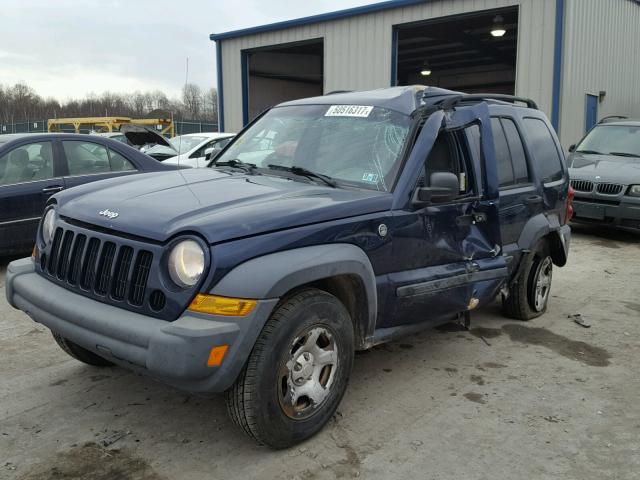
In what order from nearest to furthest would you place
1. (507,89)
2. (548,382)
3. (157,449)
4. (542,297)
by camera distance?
(157,449) < (548,382) < (542,297) < (507,89)

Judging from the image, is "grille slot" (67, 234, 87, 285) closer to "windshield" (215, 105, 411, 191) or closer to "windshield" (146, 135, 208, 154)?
"windshield" (215, 105, 411, 191)

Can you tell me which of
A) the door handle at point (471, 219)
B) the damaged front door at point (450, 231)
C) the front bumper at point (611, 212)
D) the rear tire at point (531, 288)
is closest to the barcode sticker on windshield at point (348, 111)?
the damaged front door at point (450, 231)

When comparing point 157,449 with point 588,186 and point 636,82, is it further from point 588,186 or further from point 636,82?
point 636,82

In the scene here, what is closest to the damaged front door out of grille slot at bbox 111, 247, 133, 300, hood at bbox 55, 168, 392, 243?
hood at bbox 55, 168, 392, 243

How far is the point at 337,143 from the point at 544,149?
7.75 ft

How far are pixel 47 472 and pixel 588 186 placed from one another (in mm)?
8787

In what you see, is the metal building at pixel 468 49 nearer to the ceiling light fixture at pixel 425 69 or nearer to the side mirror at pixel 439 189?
the ceiling light fixture at pixel 425 69

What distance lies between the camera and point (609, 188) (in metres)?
9.22

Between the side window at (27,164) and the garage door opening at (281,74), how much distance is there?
14184 millimetres

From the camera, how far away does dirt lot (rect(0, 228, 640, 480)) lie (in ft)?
9.73

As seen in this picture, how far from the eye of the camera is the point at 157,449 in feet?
10.2

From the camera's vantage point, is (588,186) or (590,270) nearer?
(590,270)

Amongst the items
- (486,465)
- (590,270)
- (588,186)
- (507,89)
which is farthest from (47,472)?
(507,89)

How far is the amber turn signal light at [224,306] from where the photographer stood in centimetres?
267
